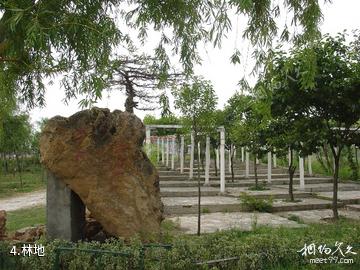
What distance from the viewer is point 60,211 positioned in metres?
6.51

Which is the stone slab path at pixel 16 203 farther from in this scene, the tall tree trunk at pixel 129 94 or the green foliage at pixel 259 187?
the green foliage at pixel 259 187

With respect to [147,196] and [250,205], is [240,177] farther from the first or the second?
[147,196]

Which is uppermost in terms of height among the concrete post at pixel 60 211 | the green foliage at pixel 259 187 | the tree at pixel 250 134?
the tree at pixel 250 134

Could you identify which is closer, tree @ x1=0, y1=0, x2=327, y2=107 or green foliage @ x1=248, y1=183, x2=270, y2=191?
tree @ x1=0, y1=0, x2=327, y2=107

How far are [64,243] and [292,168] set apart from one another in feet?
30.7

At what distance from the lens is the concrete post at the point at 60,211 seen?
6480mm

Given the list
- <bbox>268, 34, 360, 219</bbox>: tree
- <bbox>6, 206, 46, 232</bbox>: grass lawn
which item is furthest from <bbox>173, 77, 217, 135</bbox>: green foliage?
<bbox>6, 206, 46, 232</bbox>: grass lawn

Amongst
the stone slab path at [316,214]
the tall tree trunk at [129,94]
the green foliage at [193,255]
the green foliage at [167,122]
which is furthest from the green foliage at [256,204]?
the tall tree trunk at [129,94]

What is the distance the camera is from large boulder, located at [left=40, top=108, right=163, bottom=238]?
6402mm

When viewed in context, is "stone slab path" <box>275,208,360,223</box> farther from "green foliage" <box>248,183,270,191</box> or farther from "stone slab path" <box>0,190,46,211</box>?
"stone slab path" <box>0,190,46,211</box>

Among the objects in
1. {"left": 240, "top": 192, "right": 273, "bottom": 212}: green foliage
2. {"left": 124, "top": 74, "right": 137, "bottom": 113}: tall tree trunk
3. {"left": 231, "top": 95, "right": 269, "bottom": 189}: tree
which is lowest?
{"left": 240, "top": 192, "right": 273, "bottom": 212}: green foliage

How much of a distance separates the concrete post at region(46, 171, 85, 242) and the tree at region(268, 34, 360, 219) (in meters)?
4.97

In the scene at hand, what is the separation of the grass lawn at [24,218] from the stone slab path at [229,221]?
128 inches

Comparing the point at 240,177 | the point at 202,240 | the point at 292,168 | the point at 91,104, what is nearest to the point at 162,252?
the point at 202,240
